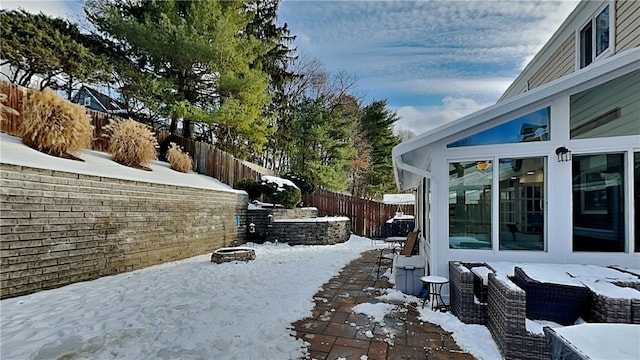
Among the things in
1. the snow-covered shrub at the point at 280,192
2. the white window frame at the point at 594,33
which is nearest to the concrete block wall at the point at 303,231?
the snow-covered shrub at the point at 280,192

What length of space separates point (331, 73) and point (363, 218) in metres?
11.1

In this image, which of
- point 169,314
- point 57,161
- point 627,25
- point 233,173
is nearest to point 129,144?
point 57,161

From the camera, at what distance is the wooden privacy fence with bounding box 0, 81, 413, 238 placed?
641 cm

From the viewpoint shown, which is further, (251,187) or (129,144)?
(251,187)

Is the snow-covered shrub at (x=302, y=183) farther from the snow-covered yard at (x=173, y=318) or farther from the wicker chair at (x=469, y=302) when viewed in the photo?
the wicker chair at (x=469, y=302)

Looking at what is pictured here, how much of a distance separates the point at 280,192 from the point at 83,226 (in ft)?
20.6

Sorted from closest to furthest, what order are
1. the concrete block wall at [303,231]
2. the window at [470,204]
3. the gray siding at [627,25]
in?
1. the window at [470,204]
2. the gray siding at [627,25]
3. the concrete block wall at [303,231]

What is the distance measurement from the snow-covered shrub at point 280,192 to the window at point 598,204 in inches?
319

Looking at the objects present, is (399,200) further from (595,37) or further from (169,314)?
(169,314)

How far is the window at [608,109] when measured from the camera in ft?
13.0

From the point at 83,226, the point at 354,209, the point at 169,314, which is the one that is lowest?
the point at 169,314

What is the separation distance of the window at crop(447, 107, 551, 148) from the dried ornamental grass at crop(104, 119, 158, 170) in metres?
7.64

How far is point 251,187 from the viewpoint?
36.6 feet

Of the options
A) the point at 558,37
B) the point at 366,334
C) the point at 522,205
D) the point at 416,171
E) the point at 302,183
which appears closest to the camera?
the point at 366,334
